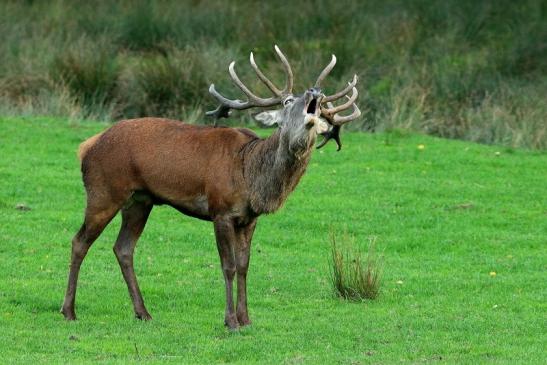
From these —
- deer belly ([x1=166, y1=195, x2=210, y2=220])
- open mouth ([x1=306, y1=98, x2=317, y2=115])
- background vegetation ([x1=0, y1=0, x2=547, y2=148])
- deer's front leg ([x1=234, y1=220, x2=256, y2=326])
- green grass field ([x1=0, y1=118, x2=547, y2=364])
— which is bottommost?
background vegetation ([x1=0, y1=0, x2=547, y2=148])

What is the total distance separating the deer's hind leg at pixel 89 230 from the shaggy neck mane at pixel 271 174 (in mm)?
1228

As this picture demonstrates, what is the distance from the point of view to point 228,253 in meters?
11.0

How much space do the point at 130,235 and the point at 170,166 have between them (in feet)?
2.78

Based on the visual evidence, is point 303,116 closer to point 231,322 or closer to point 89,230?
point 231,322

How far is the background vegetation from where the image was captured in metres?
22.8

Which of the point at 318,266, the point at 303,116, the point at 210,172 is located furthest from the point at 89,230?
the point at 318,266

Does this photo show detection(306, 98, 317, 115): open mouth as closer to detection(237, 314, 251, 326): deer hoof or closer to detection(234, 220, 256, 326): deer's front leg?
detection(234, 220, 256, 326): deer's front leg

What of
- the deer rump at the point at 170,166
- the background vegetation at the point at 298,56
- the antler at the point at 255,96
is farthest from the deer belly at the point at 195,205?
the background vegetation at the point at 298,56

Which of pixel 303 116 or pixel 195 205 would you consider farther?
pixel 195 205

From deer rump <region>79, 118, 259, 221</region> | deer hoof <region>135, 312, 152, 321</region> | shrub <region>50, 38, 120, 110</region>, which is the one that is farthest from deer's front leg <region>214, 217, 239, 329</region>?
shrub <region>50, 38, 120, 110</region>

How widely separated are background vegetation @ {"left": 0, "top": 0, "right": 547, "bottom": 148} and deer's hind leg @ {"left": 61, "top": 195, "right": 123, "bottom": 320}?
35.4 feet

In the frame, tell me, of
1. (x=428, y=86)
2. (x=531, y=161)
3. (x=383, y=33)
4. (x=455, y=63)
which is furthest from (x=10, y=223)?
(x=383, y=33)

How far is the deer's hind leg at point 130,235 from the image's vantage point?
11633 mm

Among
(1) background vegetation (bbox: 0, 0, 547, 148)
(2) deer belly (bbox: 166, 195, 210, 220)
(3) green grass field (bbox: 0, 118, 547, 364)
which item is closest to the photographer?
(3) green grass field (bbox: 0, 118, 547, 364)
